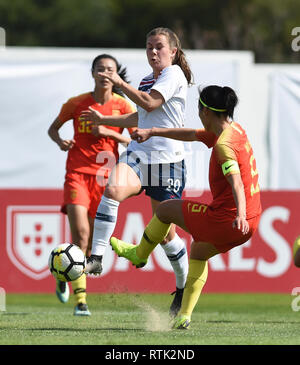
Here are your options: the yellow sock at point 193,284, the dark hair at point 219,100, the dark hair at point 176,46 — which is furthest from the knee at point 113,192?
the dark hair at point 176,46

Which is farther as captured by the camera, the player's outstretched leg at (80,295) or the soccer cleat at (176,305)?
the player's outstretched leg at (80,295)

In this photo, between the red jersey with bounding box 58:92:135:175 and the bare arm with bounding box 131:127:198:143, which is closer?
the bare arm with bounding box 131:127:198:143

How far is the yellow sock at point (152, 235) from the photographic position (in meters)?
8.37

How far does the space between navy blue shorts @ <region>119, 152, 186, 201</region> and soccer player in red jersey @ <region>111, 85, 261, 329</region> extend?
1.87 ft

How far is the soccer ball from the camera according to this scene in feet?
28.0

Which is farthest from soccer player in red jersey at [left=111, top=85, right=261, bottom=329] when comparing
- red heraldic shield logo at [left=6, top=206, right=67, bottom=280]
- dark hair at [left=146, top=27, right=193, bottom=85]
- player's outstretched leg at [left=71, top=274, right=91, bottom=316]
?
red heraldic shield logo at [left=6, top=206, right=67, bottom=280]

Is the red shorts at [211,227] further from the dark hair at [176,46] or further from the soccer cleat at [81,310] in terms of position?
the soccer cleat at [81,310]

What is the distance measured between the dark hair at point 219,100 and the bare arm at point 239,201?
2.00 ft

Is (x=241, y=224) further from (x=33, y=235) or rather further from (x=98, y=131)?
(x=33, y=235)

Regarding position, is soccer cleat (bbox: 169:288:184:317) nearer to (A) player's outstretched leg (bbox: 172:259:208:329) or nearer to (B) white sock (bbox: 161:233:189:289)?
(B) white sock (bbox: 161:233:189:289)

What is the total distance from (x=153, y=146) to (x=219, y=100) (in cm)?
106

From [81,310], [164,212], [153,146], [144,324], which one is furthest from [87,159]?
[164,212]

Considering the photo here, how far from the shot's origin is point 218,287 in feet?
44.2

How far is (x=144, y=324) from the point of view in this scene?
891cm
